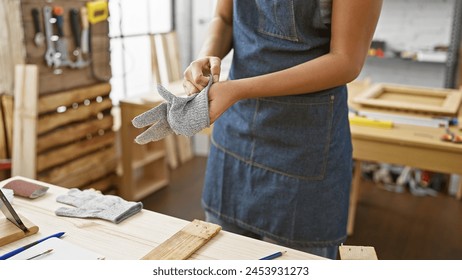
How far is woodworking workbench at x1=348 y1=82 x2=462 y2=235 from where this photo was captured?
1.68 metres

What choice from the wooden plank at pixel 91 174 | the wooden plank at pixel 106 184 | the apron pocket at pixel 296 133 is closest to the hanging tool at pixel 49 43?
the wooden plank at pixel 91 174

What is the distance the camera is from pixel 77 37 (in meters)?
2.34

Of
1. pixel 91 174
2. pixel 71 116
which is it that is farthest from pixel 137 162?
pixel 71 116

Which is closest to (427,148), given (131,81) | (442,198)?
(442,198)

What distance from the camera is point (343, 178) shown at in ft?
3.65

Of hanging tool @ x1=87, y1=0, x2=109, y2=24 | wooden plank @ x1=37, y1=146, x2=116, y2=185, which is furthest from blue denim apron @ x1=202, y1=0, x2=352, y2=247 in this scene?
hanging tool @ x1=87, y1=0, x2=109, y2=24

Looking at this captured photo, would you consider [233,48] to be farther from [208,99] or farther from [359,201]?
[359,201]

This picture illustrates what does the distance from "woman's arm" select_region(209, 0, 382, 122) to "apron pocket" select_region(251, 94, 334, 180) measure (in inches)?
3.2

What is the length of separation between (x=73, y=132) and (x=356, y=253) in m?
1.96

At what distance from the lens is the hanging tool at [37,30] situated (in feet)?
6.85

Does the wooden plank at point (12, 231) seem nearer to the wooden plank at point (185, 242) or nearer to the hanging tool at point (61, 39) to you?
the wooden plank at point (185, 242)

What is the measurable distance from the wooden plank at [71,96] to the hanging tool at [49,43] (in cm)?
15

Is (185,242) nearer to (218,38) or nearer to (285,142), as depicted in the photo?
(285,142)
